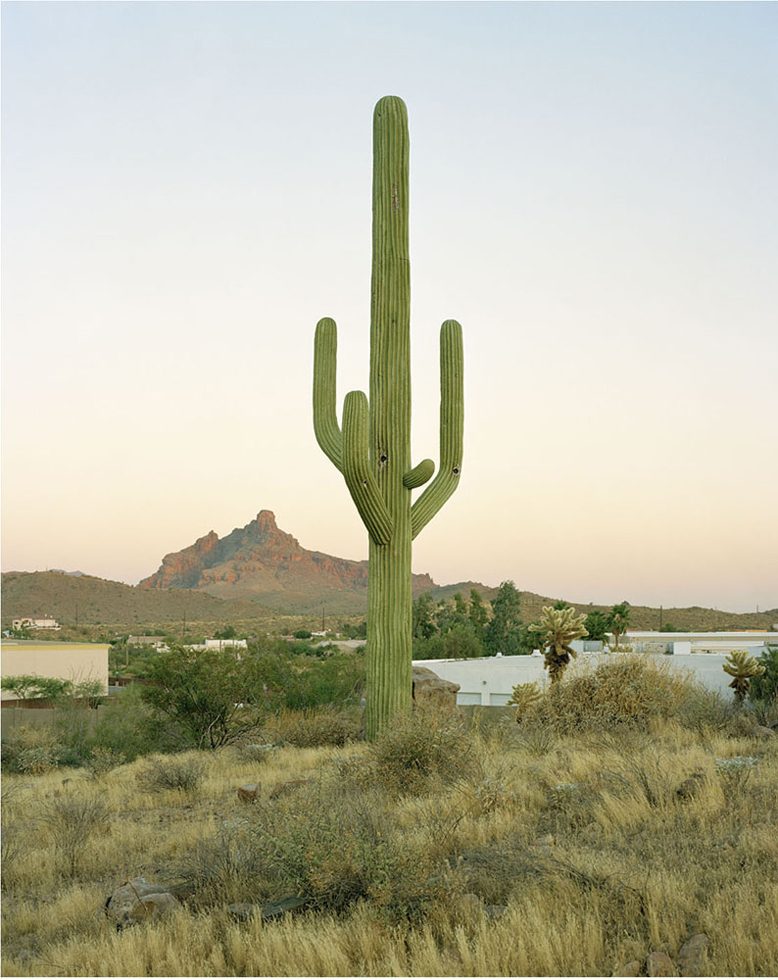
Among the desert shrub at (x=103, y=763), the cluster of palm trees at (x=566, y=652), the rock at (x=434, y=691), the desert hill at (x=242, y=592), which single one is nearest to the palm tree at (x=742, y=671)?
the cluster of palm trees at (x=566, y=652)

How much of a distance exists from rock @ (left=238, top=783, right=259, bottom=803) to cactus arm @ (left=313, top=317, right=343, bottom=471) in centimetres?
595

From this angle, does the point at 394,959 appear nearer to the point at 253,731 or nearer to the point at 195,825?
the point at 195,825

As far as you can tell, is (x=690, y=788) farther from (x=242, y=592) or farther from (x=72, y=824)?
(x=242, y=592)

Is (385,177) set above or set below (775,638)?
above

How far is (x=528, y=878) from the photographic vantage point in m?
6.87

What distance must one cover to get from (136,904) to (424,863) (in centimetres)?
200

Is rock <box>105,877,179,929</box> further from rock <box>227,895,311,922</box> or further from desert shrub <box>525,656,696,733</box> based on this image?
desert shrub <box>525,656,696,733</box>

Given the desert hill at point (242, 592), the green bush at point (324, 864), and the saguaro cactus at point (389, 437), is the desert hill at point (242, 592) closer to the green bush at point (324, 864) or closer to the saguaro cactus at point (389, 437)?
the saguaro cactus at point (389, 437)

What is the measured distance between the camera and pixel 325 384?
54.6 feet

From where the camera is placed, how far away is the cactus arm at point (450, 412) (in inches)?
637

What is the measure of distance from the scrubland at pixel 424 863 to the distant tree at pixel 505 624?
40.1 metres

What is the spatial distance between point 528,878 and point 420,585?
6337 inches

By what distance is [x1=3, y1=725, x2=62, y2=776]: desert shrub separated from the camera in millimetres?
18406

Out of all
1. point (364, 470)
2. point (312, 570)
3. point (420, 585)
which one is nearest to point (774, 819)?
point (364, 470)
